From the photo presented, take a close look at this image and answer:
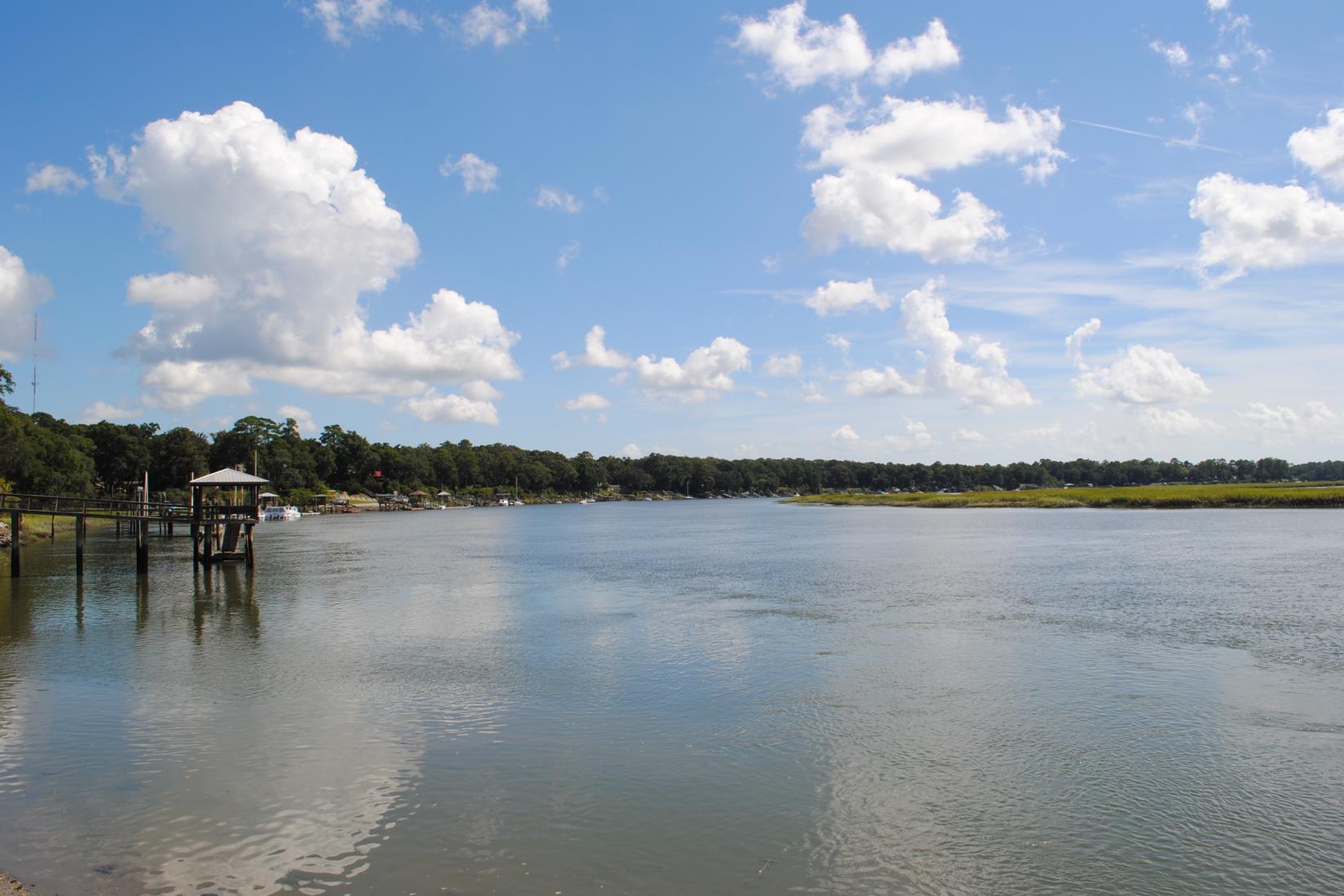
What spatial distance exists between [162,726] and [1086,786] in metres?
13.8

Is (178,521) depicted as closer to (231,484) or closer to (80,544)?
(231,484)

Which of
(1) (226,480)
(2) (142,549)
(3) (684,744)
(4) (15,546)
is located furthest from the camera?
(1) (226,480)

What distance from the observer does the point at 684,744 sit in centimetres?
1298

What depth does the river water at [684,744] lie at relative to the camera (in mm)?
9016

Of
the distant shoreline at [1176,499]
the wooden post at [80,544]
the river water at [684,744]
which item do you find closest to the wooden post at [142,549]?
the wooden post at [80,544]

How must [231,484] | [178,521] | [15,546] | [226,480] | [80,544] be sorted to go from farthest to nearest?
[231,484]
[178,521]
[226,480]
[15,546]
[80,544]

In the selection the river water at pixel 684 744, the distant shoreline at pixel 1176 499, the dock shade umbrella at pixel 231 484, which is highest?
the dock shade umbrella at pixel 231 484

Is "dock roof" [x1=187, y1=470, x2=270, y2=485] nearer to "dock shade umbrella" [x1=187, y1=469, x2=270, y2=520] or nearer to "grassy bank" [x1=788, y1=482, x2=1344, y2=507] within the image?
"dock shade umbrella" [x1=187, y1=469, x2=270, y2=520]

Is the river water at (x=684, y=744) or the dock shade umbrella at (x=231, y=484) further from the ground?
the dock shade umbrella at (x=231, y=484)

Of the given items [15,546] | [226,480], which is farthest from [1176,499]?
[15,546]

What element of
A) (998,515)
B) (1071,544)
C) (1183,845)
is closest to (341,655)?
(1183,845)

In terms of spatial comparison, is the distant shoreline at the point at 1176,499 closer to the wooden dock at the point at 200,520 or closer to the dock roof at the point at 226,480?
the wooden dock at the point at 200,520

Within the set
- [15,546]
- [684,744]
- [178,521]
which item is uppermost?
[178,521]

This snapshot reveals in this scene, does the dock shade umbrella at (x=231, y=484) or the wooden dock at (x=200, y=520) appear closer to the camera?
the wooden dock at (x=200, y=520)
